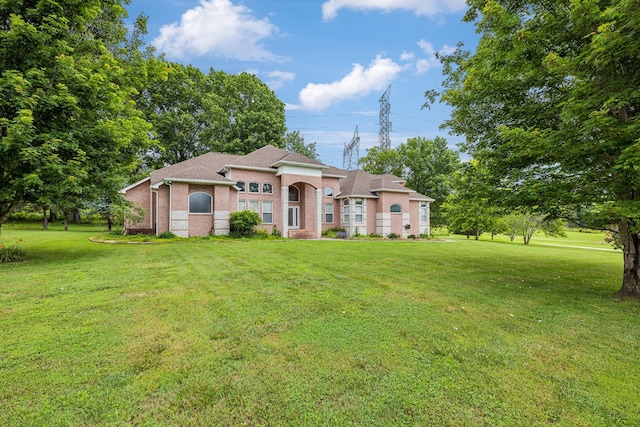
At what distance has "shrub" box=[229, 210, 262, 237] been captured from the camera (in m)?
17.9

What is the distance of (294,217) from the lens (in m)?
22.6

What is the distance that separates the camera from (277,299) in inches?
202

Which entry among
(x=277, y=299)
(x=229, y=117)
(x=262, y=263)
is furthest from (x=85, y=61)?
(x=229, y=117)

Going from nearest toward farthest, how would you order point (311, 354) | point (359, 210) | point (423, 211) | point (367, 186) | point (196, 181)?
point (311, 354)
point (196, 181)
point (359, 210)
point (367, 186)
point (423, 211)

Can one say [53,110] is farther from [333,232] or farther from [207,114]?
[207,114]

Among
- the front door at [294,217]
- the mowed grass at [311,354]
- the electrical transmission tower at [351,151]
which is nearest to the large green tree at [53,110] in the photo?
the mowed grass at [311,354]

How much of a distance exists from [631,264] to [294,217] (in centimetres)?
1878

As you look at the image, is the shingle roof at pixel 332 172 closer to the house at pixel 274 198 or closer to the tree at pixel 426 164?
the house at pixel 274 198

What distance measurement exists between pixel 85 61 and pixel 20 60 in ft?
5.22

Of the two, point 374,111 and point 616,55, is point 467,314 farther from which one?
point 374,111

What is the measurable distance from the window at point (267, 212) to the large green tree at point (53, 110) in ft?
35.4

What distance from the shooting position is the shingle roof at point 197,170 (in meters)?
17.1

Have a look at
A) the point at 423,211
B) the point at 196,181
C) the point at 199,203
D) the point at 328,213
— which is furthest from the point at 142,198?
the point at 423,211

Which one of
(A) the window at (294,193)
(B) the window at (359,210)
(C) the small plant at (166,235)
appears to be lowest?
(C) the small plant at (166,235)
